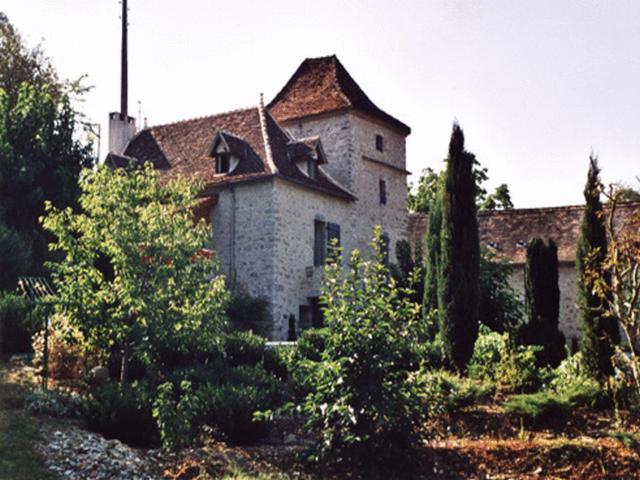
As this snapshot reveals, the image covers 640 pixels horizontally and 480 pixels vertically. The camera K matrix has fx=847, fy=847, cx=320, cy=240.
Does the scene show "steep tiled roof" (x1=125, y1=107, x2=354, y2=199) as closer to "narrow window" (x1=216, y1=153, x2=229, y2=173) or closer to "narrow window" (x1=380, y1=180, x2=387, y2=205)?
"narrow window" (x1=216, y1=153, x2=229, y2=173)

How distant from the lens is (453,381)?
13.4 m

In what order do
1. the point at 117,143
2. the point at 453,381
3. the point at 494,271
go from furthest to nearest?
the point at 117,143
the point at 494,271
the point at 453,381

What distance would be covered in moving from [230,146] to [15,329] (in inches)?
497

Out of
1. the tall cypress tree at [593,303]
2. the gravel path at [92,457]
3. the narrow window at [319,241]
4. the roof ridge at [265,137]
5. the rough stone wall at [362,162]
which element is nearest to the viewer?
the gravel path at [92,457]

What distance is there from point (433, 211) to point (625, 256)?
26.9 feet

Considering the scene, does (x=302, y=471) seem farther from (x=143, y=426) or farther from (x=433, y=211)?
(x=433, y=211)

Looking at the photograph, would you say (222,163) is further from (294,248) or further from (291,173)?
(294,248)

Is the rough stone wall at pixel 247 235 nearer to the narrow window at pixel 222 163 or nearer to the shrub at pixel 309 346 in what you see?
the narrow window at pixel 222 163

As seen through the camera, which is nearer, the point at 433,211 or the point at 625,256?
the point at 625,256

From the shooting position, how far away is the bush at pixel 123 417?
33.8 ft

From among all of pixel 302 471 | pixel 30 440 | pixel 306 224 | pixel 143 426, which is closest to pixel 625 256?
pixel 302 471

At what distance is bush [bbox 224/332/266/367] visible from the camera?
15.3 m

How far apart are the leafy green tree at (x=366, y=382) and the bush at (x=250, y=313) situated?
575 inches

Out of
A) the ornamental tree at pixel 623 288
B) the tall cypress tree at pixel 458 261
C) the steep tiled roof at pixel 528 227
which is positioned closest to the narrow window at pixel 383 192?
the steep tiled roof at pixel 528 227
